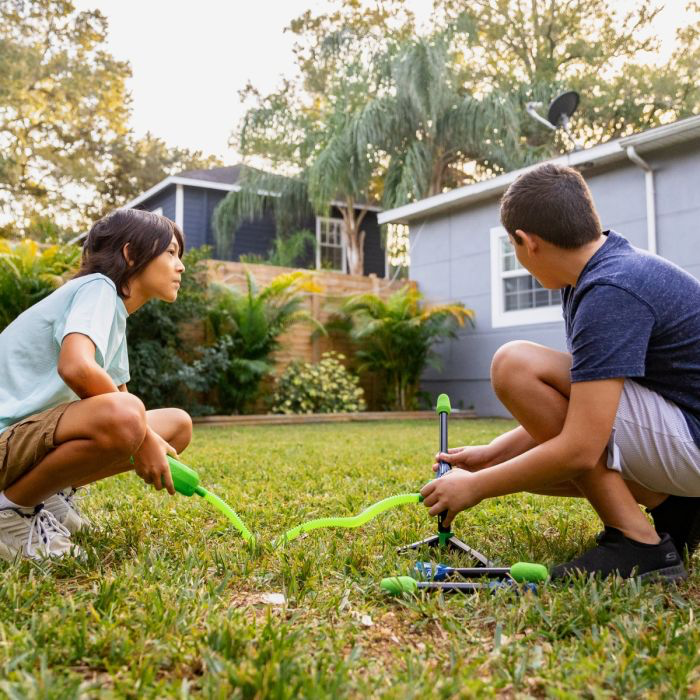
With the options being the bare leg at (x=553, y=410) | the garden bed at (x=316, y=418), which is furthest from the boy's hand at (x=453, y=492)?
the garden bed at (x=316, y=418)

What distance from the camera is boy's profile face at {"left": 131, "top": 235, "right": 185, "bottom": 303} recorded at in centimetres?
217

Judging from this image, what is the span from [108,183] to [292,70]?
6280 millimetres

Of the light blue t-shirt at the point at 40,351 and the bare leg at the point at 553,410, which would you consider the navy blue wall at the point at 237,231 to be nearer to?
the light blue t-shirt at the point at 40,351

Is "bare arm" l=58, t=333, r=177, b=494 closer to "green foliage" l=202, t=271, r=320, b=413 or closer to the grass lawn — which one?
the grass lawn

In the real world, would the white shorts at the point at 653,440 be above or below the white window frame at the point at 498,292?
below

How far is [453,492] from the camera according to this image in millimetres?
1726

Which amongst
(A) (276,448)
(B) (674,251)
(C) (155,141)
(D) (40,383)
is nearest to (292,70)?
(C) (155,141)

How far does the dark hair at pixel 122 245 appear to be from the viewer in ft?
6.98

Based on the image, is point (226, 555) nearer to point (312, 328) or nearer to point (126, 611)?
point (126, 611)

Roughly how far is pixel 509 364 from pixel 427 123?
13751 mm

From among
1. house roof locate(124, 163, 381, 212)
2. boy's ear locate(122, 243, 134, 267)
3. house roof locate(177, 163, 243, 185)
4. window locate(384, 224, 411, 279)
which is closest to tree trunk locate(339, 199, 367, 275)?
house roof locate(124, 163, 381, 212)

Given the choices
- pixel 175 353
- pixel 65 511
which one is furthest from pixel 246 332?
pixel 65 511

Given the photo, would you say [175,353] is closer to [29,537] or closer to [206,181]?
[29,537]

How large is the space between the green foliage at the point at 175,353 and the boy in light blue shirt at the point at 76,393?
18.9 feet
